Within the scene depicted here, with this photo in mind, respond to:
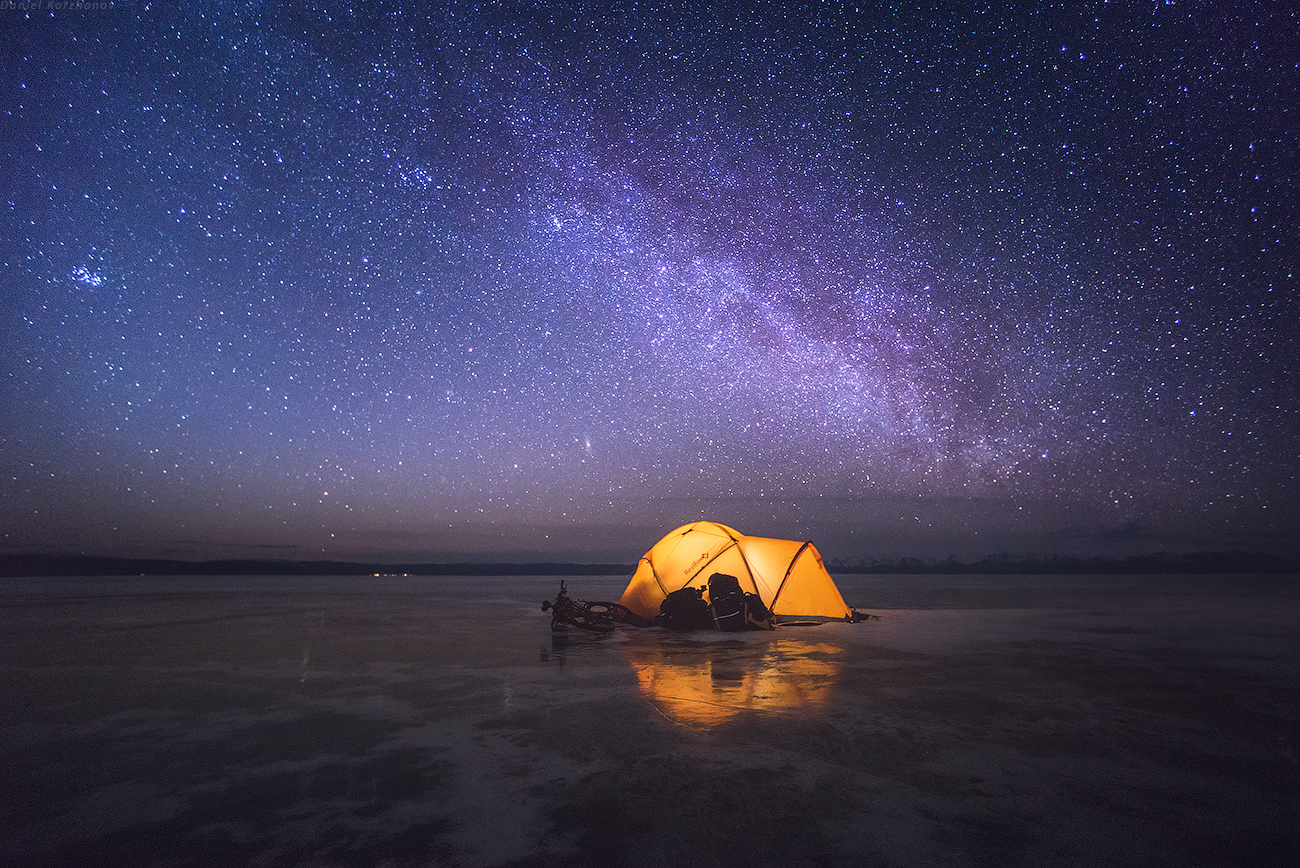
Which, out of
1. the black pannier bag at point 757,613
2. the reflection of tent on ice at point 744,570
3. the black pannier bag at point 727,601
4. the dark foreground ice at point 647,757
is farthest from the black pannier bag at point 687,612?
the dark foreground ice at point 647,757

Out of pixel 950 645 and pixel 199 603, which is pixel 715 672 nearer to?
pixel 950 645

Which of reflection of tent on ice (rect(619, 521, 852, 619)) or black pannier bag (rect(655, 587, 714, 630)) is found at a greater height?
reflection of tent on ice (rect(619, 521, 852, 619))

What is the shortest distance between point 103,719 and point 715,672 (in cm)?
624

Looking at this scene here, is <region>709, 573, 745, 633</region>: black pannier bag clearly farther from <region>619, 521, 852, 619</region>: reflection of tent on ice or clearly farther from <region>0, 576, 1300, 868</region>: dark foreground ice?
<region>0, 576, 1300, 868</region>: dark foreground ice

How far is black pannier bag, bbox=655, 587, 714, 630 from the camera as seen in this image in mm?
12359

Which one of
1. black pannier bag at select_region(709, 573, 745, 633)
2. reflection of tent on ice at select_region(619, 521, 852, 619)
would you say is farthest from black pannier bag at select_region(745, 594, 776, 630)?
reflection of tent on ice at select_region(619, 521, 852, 619)

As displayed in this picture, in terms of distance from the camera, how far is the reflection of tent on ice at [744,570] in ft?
42.7

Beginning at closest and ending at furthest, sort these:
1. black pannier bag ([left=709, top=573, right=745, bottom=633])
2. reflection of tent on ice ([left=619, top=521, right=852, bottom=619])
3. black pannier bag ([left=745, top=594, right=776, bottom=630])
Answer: black pannier bag ([left=709, top=573, right=745, bottom=633])
black pannier bag ([left=745, top=594, right=776, bottom=630])
reflection of tent on ice ([left=619, top=521, right=852, bottom=619])

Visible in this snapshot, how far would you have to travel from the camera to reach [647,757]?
14.4 feet

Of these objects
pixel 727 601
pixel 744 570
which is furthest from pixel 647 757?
pixel 744 570

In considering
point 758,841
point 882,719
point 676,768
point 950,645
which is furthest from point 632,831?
point 950,645

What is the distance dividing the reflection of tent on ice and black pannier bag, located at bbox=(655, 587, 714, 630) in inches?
18.8

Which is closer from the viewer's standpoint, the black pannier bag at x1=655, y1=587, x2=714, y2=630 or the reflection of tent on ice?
the black pannier bag at x1=655, y1=587, x2=714, y2=630

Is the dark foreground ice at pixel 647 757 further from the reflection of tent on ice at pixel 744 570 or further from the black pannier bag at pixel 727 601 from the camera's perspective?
the reflection of tent on ice at pixel 744 570
